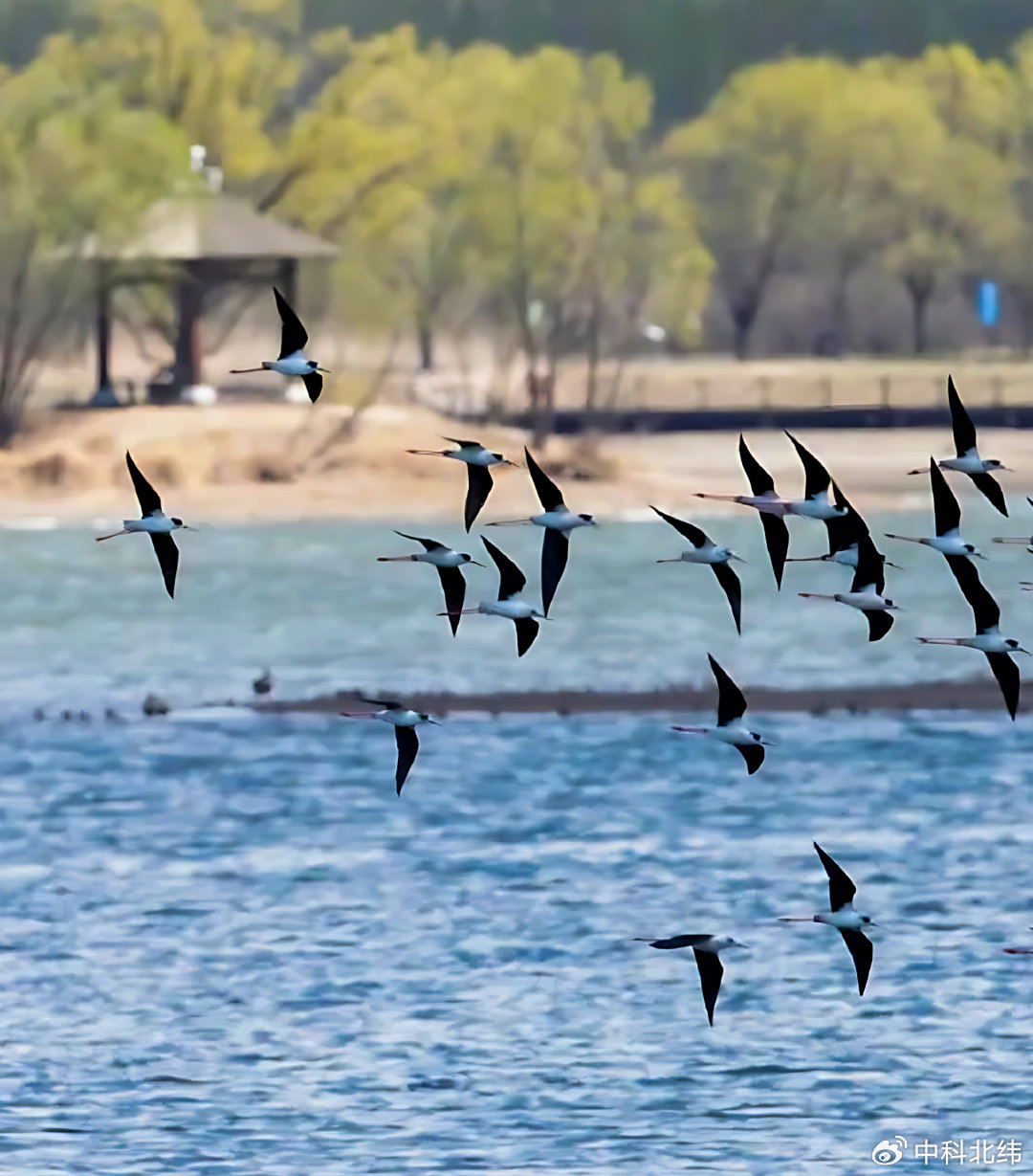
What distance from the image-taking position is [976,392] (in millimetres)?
110438

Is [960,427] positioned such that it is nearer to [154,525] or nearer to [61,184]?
[154,525]

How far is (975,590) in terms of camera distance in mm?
15602

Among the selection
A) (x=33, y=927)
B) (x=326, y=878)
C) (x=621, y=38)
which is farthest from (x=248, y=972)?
(x=621, y=38)

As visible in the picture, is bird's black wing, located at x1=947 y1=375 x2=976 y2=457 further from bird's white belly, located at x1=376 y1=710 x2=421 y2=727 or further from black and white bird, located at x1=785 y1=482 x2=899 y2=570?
bird's white belly, located at x1=376 y1=710 x2=421 y2=727

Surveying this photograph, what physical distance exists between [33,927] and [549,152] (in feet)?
262

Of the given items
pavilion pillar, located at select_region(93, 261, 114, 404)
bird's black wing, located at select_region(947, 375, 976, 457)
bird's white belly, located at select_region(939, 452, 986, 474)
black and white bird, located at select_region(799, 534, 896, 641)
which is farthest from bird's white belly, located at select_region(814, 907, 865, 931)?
pavilion pillar, located at select_region(93, 261, 114, 404)

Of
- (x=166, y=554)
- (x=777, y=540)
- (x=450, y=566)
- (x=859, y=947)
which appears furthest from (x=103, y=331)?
(x=777, y=540)

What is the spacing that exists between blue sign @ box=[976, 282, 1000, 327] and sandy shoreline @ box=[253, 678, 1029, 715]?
9462 centimetres

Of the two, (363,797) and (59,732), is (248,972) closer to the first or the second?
(363,797)

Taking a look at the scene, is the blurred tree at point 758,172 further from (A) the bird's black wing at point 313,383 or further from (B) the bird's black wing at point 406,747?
(A) the bird's black wing at point 313,383

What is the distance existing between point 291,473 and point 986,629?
207ft

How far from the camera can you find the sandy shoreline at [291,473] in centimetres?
7612

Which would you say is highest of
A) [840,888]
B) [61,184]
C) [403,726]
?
[61,184]

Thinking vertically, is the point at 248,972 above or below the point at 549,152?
below
